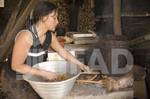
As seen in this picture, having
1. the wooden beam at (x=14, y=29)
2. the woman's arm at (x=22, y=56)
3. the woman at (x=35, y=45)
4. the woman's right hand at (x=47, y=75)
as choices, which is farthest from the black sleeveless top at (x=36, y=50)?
the wooden beam at (x=14, y=29)

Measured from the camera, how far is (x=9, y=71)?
3217 mm

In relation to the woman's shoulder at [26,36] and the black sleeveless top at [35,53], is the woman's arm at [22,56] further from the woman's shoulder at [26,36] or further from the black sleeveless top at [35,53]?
the black sleeveless top at [35,53]

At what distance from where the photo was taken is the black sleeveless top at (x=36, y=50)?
2.93 m

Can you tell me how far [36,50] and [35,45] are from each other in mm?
110

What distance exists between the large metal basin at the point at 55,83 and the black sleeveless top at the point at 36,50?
9cm

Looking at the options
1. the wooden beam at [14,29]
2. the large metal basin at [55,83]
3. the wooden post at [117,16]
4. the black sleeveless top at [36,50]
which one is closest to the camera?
the large metal basin at [55,83]

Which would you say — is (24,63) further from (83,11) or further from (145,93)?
(83,11)

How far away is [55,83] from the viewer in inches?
100.0

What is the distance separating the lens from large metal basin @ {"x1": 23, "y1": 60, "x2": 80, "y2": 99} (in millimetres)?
2585

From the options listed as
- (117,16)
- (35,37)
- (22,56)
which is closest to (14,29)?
(35,37)

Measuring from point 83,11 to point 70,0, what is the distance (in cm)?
42

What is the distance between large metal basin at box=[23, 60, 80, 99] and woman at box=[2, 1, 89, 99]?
82 mm

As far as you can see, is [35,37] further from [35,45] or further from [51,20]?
[51,20]

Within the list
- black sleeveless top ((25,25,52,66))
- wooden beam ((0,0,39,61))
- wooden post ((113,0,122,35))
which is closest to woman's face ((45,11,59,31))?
black sleeveless top ((25,25,52,66))
